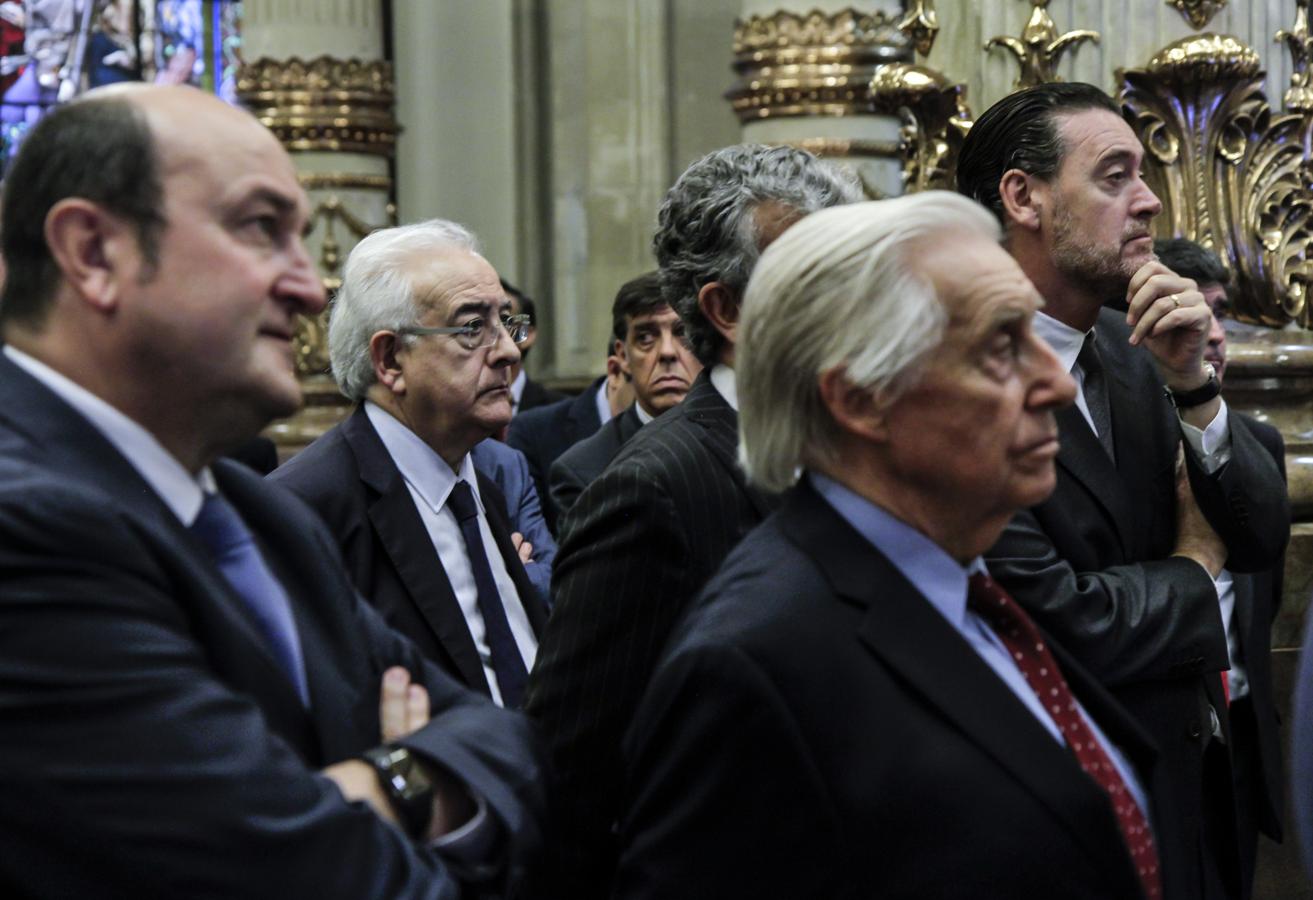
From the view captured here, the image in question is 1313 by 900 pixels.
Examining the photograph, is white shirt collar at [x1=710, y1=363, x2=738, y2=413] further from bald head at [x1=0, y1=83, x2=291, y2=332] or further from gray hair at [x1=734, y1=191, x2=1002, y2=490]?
bald head at [x1=0, y1=83, x2=291, y2=332]

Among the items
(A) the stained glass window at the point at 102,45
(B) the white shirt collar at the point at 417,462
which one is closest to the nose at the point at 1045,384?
(B) the white shirt collar at the point at 417,462

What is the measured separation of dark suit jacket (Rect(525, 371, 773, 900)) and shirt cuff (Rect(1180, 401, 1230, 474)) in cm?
88

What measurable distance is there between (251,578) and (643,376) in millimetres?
4395

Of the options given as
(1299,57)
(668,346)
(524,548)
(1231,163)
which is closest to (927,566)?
(524,548)

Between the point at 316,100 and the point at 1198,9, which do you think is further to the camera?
the point at 316,100

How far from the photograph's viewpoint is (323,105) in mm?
10281

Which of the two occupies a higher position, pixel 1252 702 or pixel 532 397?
pixel 1252 702

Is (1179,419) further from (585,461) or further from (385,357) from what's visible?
(585,461)

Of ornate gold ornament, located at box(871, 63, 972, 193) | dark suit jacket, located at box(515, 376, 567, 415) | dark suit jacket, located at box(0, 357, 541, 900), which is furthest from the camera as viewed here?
dark suit jacket, located at box(515, 376, 567, 415)

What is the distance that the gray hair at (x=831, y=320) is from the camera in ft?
7.64

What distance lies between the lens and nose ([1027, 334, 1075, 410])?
7.90 ft

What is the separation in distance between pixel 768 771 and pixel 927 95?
10.5 feet

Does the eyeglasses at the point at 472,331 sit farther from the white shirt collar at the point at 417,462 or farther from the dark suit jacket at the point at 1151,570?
the dark suit jacket at the point at 1151,570

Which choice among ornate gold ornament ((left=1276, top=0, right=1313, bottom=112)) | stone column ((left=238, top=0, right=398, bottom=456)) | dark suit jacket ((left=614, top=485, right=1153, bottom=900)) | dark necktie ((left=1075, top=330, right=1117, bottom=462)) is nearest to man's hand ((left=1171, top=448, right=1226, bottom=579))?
dark necktie ((left=1075, top=330, right=1117, bottom=462))
